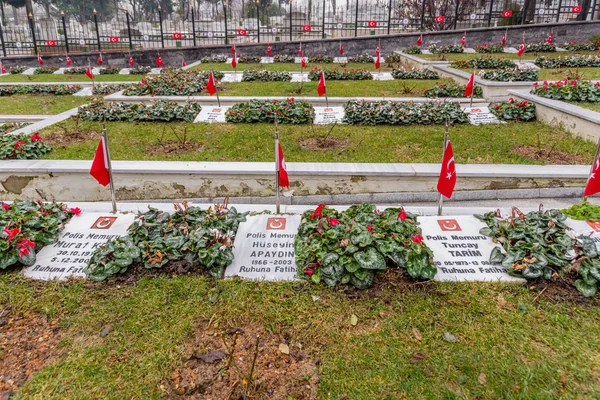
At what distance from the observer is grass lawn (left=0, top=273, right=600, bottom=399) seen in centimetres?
262

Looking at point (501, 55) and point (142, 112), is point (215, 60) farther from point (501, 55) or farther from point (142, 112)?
point (501, 55)

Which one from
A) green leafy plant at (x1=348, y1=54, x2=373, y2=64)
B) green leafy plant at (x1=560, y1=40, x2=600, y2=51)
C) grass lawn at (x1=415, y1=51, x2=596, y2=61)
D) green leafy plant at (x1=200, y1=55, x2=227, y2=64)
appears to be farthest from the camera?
green leafy plant at (x1=200, y1=55, x2=227, y2=64)

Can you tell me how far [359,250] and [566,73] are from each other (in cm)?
1247

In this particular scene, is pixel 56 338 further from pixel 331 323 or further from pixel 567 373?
pixel 567 373

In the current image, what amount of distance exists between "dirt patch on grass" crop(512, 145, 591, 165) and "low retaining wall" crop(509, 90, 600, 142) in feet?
2.57

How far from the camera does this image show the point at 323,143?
7.65m

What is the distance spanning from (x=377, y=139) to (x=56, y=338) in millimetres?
6230

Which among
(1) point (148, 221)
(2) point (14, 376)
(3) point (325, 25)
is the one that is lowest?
(2) point (14, 376)

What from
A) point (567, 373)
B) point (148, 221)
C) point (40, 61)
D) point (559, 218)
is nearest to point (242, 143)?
point (148, 221)

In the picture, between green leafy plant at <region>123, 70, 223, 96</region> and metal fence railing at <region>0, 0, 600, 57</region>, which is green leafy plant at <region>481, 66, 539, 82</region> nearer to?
green leafy plant at <region>123, 70, 223, 96</region>

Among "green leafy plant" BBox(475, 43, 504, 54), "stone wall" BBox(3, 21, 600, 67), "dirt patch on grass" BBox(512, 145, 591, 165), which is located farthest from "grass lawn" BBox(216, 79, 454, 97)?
"stone wall" BBox(3, 21, 600, 67)

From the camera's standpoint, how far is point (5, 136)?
23.5ft

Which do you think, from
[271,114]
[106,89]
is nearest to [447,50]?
[271,114]

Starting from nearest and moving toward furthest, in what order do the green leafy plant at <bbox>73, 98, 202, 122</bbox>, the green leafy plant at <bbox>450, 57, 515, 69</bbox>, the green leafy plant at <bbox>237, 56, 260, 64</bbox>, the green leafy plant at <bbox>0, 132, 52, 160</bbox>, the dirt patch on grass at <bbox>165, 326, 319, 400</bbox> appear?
the dirt patch on grass at <bbox>165, 326, 319, 400</bbox>, the green leafy plant at <bbox>0, 132, 52, 160</bbox>, the green leafy plant at <bbox>73, 98, 202, 122</bbox>, the green leafy plant at <bbox>450, 57, 515, 69</bbox>, the green leafy plant at <bbox>237, 56, 260, 64</bbox>
